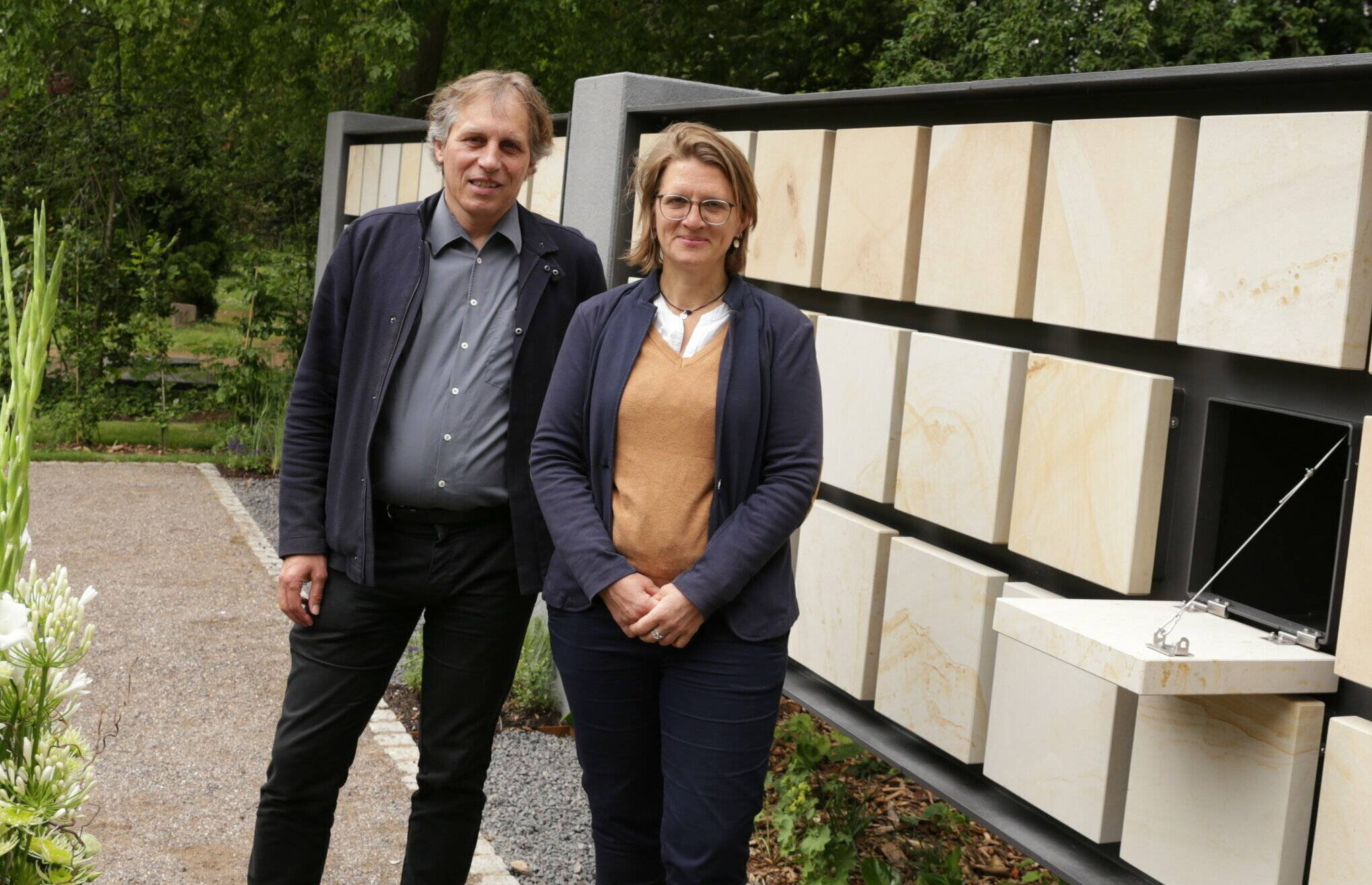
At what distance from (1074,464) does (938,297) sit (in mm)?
737

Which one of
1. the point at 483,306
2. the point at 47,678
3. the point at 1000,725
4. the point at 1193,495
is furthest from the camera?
the point at 1000,725

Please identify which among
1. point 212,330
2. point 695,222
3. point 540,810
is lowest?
point 540,810

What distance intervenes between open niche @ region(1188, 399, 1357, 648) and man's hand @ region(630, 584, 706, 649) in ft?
3.55

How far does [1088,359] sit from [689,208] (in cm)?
113

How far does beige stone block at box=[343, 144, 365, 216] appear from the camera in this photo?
10.6 meters

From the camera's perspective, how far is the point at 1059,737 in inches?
134

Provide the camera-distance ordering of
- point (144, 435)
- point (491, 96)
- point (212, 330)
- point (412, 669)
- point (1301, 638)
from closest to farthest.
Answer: point (1301, 638) < point (491, 96) < point (412, 669) < point (144, 435) < point (212, 330)

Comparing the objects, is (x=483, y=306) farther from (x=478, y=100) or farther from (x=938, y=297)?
(x=938, y=297)

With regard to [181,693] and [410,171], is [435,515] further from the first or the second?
[410,171]

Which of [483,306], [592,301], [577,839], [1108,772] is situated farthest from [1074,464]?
[577,839]

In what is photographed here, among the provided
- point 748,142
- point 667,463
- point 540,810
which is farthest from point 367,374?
point 540,810

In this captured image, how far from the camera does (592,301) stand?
123 inches

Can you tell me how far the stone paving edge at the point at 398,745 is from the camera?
4406 millimetres

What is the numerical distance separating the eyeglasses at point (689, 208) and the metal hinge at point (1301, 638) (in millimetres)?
1374
